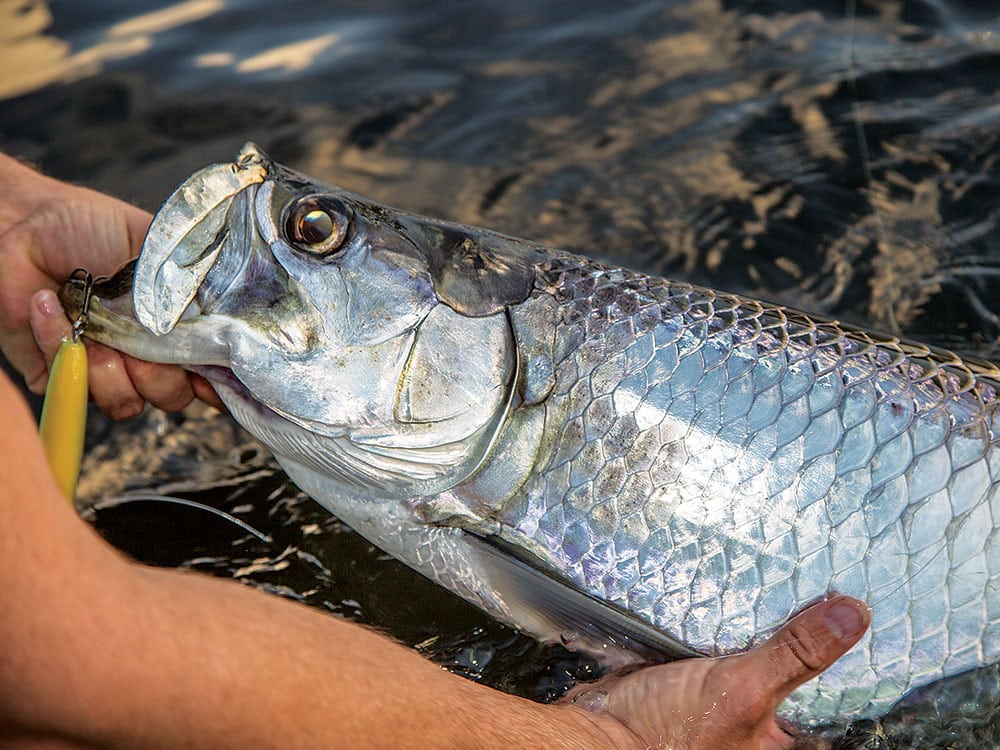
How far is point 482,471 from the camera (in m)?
2.46

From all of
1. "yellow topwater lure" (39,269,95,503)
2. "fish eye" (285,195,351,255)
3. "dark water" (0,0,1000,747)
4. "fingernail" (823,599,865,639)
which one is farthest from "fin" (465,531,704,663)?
"yellow topwater lure" (39,269,95,503)

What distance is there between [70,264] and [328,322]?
98cm

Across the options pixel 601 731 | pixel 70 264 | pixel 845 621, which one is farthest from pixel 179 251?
pixel 845 621

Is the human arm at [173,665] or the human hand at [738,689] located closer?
the human arm at [173,665]

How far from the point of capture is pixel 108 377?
272cm

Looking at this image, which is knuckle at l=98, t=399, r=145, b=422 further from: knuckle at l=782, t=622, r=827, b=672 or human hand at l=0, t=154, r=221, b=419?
knuckle at l=782, t=622, r=827, b=672

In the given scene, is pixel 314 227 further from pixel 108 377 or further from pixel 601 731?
pixel 601 731

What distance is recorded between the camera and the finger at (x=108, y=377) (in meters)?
2.72

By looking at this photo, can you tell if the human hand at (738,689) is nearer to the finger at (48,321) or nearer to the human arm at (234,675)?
the human arm at (234,675)

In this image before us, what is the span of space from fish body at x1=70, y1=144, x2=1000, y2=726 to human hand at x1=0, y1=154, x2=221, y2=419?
10.2 inches

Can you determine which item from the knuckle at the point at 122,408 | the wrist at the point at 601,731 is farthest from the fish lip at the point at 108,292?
the wrist at the point at 601,731

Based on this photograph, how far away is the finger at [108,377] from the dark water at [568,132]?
680 mm

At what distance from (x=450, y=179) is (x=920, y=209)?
2060mm

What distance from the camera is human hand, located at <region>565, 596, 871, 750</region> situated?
221cm
